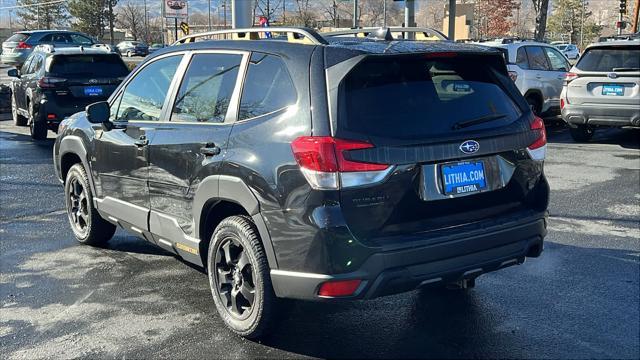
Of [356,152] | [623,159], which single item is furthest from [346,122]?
[623,159]

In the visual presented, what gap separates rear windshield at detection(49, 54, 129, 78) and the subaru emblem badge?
969 centimetres

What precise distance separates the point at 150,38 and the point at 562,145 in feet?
282

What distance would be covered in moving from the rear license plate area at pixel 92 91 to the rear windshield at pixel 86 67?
Result: 0.23 meters

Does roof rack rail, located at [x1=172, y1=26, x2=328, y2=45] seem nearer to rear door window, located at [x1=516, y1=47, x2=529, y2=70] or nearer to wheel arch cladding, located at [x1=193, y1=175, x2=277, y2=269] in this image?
wheel arch cladding, located at [x1=193, y1=175, x2=277, y2=269]

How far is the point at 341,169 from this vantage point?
331 centimetres

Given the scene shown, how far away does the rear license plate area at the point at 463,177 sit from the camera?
3559 millimetres

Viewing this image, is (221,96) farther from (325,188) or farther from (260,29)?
(325,188)

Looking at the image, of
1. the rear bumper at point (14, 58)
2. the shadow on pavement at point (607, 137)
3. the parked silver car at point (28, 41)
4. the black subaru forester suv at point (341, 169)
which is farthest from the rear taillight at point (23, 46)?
the black subaru forester suv at point (341, 169)

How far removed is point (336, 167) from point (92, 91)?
9.79 metres

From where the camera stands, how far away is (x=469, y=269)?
3.62 metres

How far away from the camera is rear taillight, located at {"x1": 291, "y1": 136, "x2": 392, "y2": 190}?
130 inches

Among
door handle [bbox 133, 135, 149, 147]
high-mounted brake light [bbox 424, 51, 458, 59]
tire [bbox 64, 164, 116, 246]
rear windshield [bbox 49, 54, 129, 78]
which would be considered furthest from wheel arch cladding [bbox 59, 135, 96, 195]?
rear windshield [bbox 49, 54, 129, 78]

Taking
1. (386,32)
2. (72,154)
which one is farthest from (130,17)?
(386,32)

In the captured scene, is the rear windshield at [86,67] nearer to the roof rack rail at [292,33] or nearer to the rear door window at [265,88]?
the roof rack rail at [292,33]
